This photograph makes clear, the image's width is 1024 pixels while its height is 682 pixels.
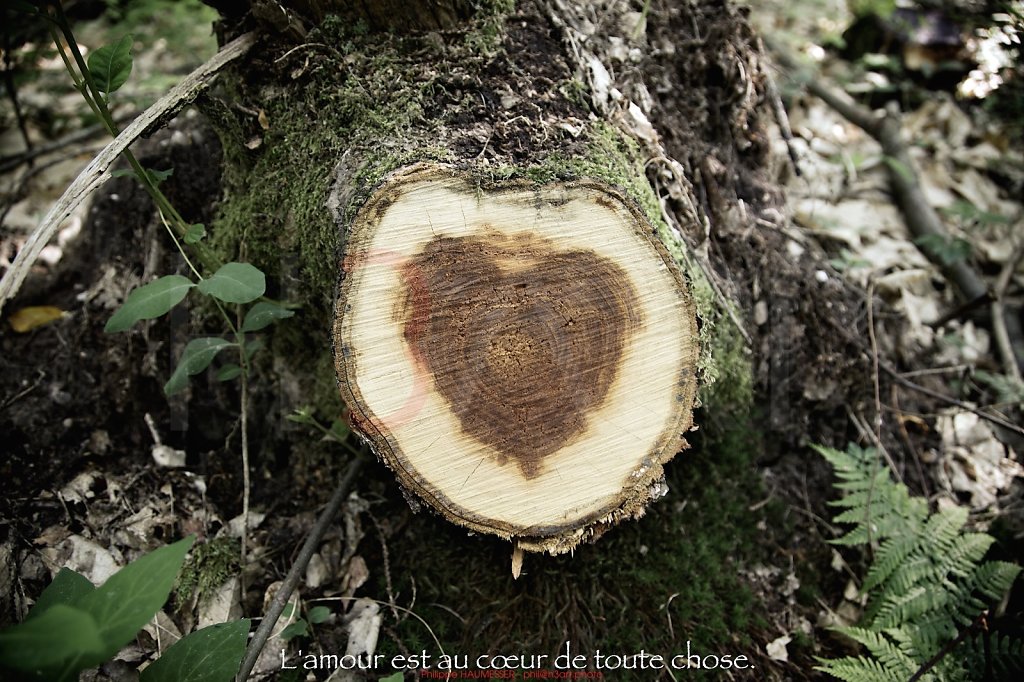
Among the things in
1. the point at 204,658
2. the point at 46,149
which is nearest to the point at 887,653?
the point at 204,658

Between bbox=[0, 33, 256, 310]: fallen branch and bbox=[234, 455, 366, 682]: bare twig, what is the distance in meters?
1.00

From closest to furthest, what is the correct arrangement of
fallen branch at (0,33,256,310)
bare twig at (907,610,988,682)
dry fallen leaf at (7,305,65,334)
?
fallen branch at (0,33,256,310), bare twig at (907,610,988,682), dry fallen leaf at (7,305,65,334)

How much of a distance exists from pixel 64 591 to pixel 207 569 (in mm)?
607

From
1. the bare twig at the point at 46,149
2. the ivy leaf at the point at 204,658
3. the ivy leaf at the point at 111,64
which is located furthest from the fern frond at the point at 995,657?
the bare twig at the point at 46,149

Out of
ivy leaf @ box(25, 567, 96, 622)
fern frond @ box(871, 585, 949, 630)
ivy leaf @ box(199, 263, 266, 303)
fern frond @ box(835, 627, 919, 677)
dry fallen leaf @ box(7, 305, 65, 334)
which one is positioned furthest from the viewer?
dry fallen leaf @ box(7, 305, 65, 334)

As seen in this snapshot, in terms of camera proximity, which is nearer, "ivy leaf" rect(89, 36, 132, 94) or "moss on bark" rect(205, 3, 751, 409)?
"ivy leaf" rect(89, 36, 132, 94)

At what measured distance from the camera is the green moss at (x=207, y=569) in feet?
6.04

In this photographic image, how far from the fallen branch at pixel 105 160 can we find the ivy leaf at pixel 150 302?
0.21m

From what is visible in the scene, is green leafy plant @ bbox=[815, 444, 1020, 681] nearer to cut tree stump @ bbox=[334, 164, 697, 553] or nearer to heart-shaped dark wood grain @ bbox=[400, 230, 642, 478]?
cut tree stump @ bbox=[334, 164, 697, 553]

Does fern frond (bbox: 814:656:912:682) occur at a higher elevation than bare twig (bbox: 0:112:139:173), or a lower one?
lower

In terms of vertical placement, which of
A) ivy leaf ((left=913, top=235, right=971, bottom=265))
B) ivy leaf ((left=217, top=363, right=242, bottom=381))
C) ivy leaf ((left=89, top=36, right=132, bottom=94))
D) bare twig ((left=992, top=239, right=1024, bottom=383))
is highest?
ivy leaf ((left=89, top=36, right=132, bottom=94))

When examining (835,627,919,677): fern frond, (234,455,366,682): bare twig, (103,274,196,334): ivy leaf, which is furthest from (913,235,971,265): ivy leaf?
(103,274,196,334): ivy leaf

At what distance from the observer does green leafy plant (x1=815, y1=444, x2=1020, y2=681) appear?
182 centimetres

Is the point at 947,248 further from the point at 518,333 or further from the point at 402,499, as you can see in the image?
the point at 402,499
